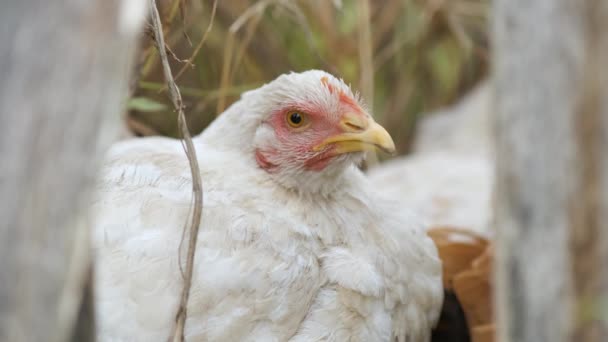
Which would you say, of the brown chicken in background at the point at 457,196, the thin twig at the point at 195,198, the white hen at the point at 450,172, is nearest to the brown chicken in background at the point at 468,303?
the brown chicken in background at the point at 457,196

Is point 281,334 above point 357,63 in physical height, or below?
below

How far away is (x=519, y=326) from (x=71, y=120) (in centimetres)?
65

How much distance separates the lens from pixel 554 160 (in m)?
1.09

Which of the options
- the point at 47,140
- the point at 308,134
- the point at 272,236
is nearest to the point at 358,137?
the point at 308,134

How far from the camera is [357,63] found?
14.0ft

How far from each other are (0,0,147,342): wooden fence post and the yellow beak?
95 centimetres

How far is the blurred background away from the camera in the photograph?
10.9ft

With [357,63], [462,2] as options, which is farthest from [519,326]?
[462,2]

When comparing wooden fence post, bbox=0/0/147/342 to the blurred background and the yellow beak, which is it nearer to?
the yellow beak

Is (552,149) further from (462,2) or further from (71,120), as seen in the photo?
(462,2)

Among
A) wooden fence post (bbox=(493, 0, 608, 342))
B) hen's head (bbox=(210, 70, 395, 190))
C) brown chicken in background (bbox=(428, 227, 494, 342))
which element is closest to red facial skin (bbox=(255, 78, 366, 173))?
hen's head (bbox=(210, 70, 395, 190))

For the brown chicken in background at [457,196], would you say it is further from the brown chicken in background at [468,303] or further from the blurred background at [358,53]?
the blurred background at [358,53]

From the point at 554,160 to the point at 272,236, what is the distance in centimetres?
96

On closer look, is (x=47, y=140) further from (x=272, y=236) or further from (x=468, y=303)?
(x=468, y=303)
